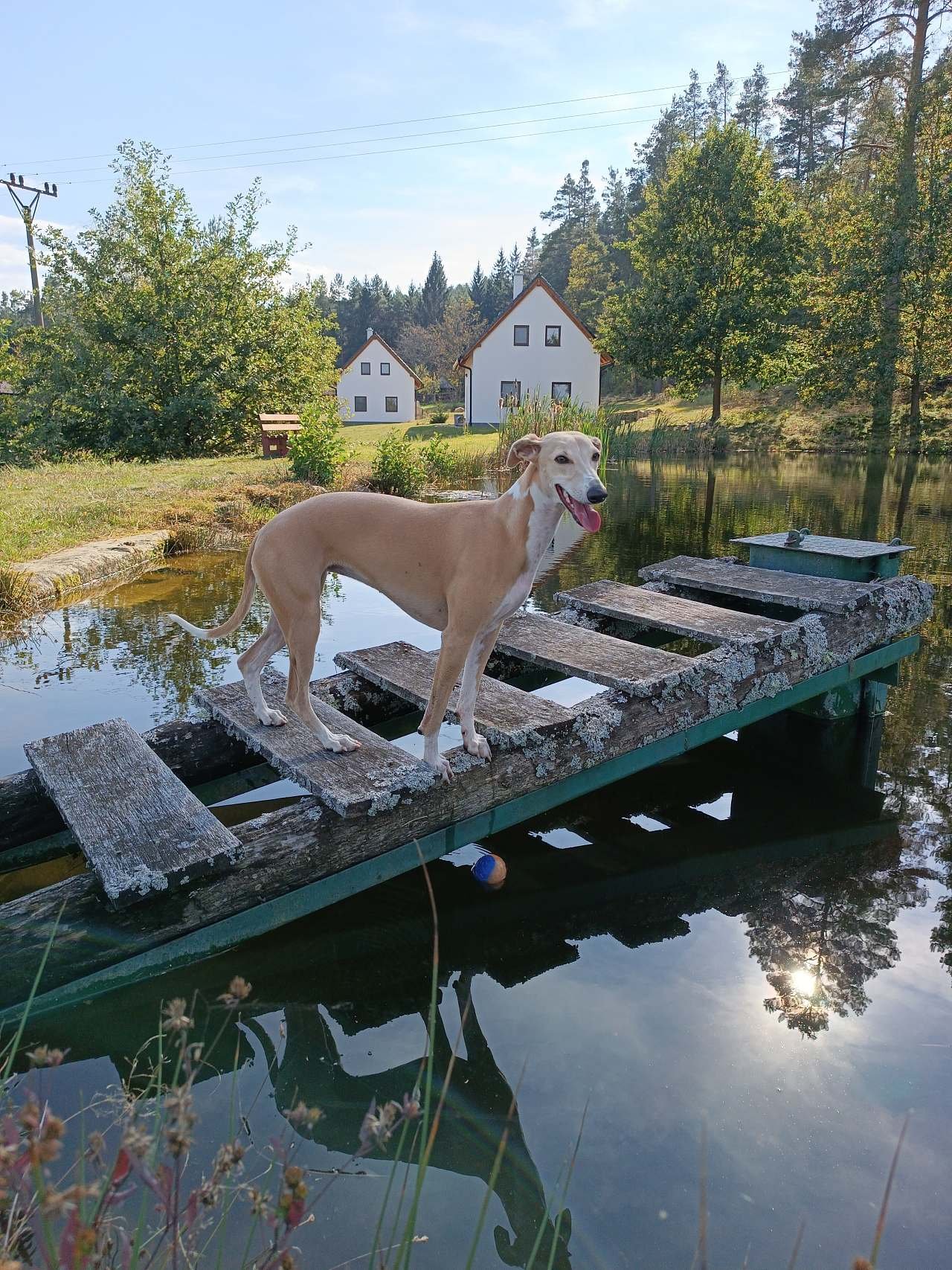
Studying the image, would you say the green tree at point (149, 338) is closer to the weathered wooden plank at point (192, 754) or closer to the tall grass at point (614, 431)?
the tall grass at point (614, 431)

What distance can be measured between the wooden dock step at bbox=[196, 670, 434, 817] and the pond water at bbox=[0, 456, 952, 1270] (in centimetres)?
81

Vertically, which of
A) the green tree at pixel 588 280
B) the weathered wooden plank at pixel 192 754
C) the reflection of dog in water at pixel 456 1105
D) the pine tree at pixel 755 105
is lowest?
the reflection of dog in water at pixel 456 1105

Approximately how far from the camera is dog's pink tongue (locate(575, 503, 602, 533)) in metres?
3.50

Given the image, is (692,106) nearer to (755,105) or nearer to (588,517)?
(755,105)

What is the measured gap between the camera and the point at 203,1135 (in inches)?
116

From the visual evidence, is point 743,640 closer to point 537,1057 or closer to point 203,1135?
point 537,1057

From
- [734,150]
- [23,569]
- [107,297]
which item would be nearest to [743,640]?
[23,569]

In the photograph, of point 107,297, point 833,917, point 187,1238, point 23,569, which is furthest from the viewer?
point 107,297

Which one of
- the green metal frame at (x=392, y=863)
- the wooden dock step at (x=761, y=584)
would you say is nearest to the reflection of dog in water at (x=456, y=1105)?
the green metal frame at (x=392, y=863)

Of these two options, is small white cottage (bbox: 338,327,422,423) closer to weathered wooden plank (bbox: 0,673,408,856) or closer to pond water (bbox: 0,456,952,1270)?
weathered wooden plank (bbox: 0,673,408,856)

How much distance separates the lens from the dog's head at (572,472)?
3541mm

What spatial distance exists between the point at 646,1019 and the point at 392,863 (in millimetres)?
1284

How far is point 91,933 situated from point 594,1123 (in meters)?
1.95

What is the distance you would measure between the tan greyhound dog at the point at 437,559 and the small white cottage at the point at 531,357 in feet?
157
